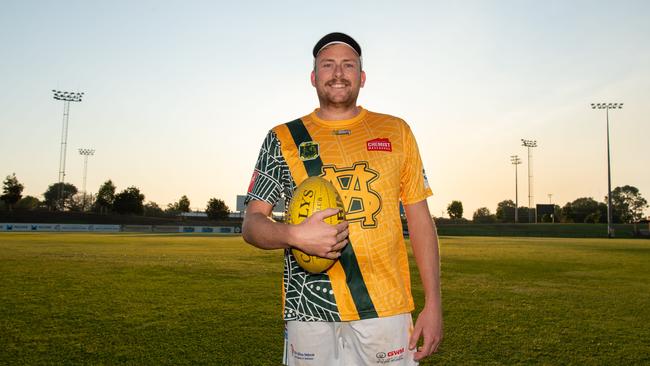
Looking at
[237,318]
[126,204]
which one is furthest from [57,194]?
[237,318]

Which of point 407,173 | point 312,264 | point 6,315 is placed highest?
point 407,173

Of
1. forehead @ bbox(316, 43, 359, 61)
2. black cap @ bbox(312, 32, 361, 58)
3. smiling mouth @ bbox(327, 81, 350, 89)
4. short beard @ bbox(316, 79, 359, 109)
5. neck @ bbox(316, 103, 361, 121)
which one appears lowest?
neck @ bbox(316, 103, 361, 121)

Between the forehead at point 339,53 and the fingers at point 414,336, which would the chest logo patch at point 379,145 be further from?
the fingers at point 414,336

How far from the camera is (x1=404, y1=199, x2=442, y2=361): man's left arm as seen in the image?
234 cm

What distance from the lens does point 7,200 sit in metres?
105

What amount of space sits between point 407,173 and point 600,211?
14378 cm

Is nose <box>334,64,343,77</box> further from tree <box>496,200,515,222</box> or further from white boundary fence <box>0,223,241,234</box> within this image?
tree <box>496,200,515,222</box>

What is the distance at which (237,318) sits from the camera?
7.63 meters

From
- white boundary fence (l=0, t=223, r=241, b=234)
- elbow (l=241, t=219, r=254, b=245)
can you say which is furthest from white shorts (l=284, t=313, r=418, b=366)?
white boundary fence (l=0, t=223, r=241, b=234)

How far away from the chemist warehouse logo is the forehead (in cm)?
148

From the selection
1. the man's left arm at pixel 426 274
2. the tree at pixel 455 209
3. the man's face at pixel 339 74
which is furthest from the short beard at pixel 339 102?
the tree at pixel 455 209

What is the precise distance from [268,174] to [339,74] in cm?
64

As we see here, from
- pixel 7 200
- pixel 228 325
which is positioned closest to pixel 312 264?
pixel 228 325

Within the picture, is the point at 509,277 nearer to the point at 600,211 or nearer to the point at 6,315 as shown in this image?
the point at 6,315
